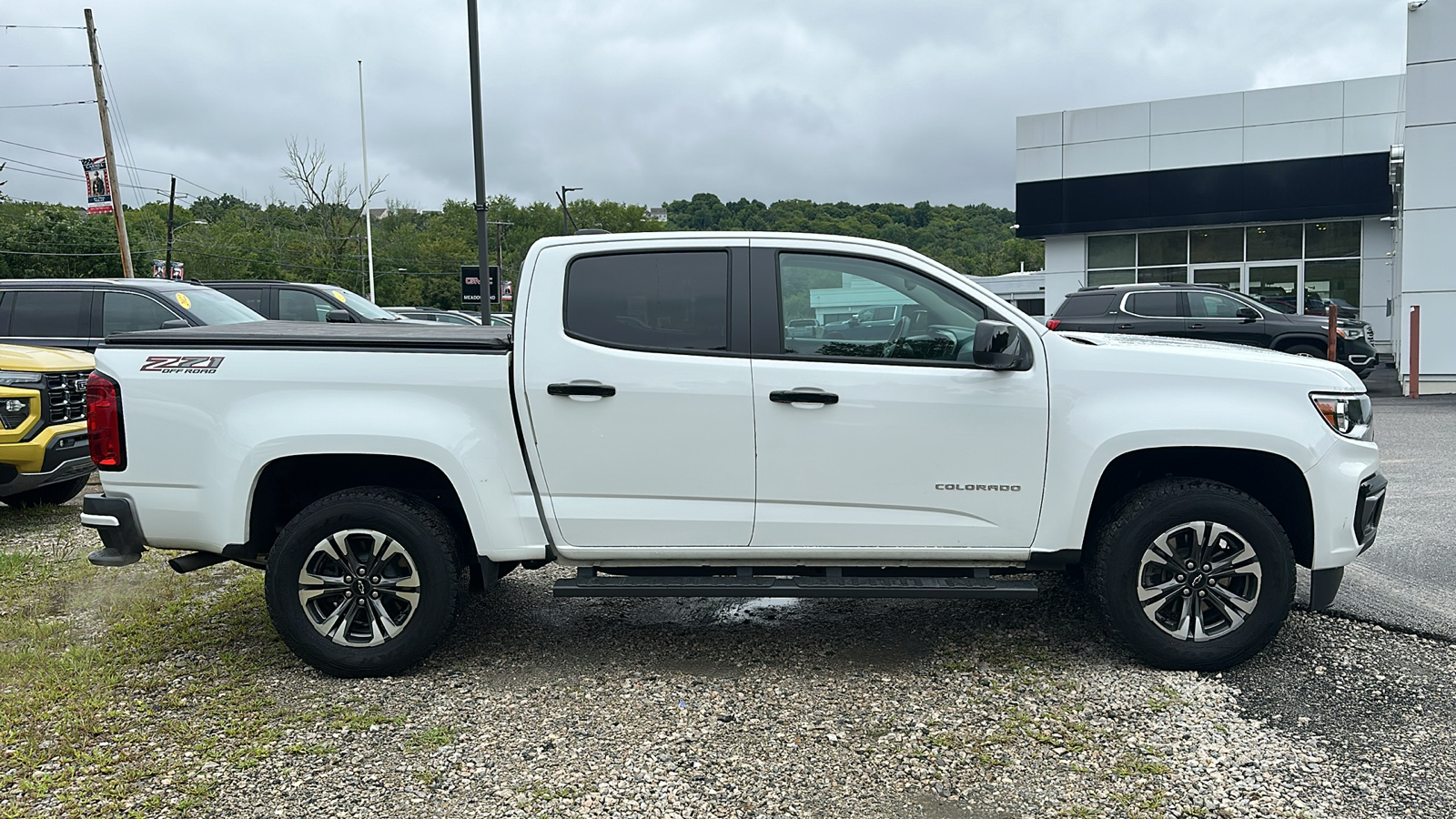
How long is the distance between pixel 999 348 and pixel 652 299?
57.7 inches

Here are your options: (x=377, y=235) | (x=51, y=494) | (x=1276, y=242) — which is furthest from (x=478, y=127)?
(x=377, y=235)

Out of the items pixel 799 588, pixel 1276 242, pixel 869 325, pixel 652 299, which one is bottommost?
pixel 799 588

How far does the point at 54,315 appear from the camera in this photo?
10203 millimetres

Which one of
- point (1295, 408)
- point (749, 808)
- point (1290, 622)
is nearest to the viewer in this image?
point (749, 808)

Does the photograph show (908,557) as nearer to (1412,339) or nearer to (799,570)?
(799,570)

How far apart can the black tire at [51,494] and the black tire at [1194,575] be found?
25.1ft

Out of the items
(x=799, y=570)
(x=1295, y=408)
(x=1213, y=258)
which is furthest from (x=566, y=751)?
(x=1213, y=258)

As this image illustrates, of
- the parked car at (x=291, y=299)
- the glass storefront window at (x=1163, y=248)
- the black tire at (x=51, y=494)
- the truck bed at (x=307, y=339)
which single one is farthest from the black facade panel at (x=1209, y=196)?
the truck bed at (x=307, y=339)

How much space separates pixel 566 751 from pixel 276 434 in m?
1.81

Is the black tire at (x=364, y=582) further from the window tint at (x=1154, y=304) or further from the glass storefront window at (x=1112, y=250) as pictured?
the glass storefront window at (x=1112, y=250)

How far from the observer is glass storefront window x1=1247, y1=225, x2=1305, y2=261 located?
86.6ft

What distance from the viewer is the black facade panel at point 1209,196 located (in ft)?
83.0

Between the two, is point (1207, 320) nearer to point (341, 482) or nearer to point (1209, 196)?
point (1209, 196)

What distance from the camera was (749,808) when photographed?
3391mm
